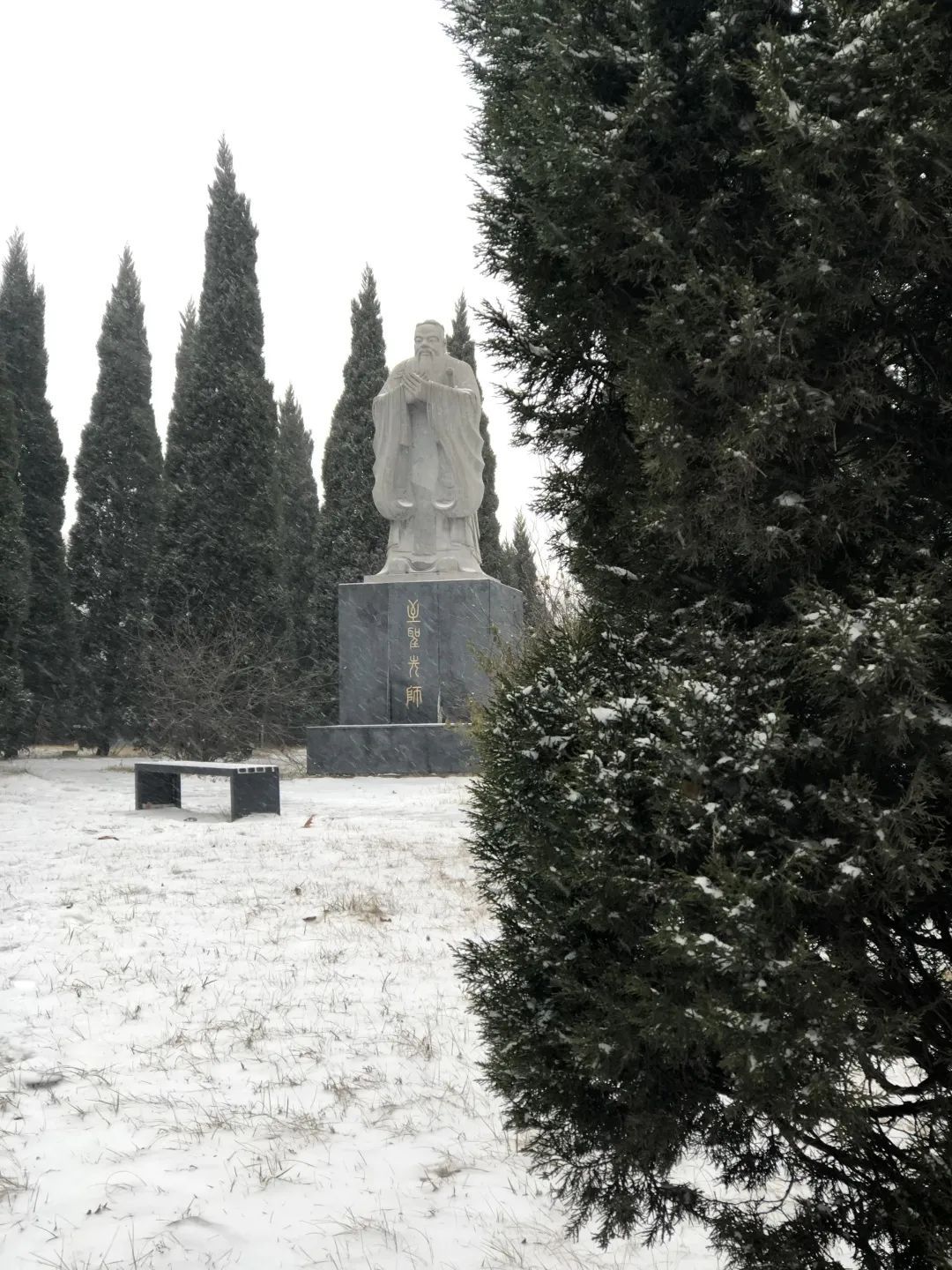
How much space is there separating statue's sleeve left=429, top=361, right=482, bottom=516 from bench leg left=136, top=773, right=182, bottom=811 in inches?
266

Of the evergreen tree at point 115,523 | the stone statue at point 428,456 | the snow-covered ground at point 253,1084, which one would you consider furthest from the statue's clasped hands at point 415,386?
the snow-covered ground at point 253,1084

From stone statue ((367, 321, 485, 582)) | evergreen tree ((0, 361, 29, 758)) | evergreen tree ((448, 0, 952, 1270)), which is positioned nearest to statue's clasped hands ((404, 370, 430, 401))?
stone statue ((367, 321, 485, 582))

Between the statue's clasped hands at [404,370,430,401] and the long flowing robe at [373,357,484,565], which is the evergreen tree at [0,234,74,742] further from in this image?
the statue's clasped hands at [404,370,430,401]

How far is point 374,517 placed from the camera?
24016 millimetres

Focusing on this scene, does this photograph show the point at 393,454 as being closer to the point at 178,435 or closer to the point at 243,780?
the point at 178,435

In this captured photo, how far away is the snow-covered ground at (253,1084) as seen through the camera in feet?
7.91

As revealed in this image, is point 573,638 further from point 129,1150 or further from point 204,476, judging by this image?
point 204,476

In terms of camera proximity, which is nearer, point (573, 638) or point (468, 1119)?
point (573, 638)

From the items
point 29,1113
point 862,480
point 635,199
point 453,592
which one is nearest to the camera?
point 862,480

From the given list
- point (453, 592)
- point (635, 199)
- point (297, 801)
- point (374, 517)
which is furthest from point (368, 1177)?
point (374, 517)

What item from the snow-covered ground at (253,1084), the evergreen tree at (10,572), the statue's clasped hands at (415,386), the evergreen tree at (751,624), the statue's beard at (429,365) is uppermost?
the statue's beard at (429,365)

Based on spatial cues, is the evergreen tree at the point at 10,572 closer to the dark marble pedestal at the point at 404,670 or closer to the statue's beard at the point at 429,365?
the dark marble pedestal at the point at 404,670

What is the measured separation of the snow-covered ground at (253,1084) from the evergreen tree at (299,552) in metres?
14.5

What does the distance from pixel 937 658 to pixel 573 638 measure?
0.84 meters
